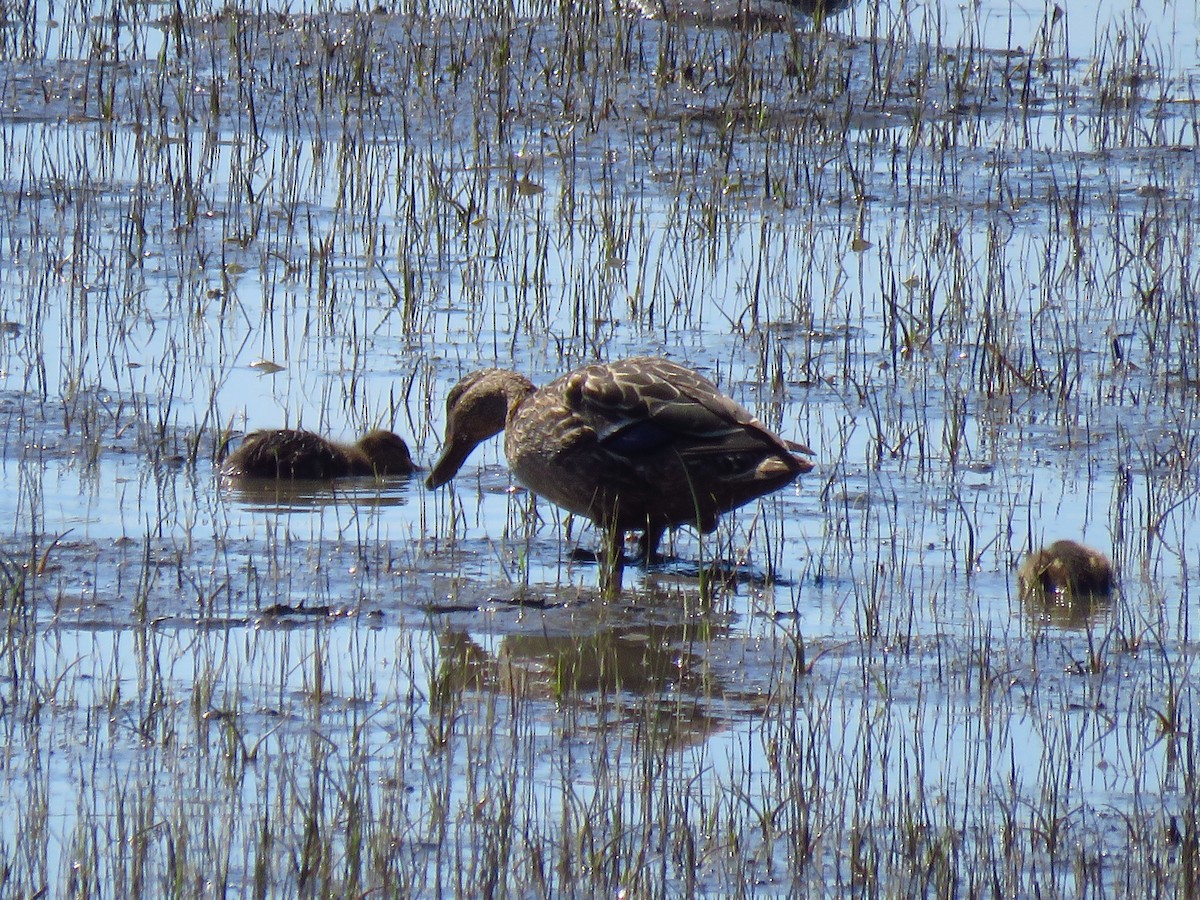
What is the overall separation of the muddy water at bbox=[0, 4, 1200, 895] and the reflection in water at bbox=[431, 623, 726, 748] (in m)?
0.02

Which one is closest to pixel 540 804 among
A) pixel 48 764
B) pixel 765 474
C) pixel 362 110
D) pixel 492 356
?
pixel 48 764

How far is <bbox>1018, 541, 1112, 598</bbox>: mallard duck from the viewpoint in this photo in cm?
687

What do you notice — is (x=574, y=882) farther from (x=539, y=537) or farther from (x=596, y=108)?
(x=596, y=108)

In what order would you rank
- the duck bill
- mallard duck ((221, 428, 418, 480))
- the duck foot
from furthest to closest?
the duck bill, mallard duck ((221, 428, 418, 480)), the duck foot

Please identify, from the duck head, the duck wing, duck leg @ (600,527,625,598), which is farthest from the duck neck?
duck leg @ (600,527,625,598)

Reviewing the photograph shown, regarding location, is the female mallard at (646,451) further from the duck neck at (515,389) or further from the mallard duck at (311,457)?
the mallard duck at (311,457)

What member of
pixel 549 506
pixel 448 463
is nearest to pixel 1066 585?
pixel 549 506

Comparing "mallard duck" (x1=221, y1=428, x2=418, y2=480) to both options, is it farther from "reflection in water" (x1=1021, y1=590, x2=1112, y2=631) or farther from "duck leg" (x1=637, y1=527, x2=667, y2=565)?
"reflection in water" (x1=1021, y1=590, x2=1112, y2=631)

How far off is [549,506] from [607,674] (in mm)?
2079

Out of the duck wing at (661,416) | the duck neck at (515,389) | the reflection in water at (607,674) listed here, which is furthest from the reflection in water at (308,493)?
the reflection in water at (607,674)

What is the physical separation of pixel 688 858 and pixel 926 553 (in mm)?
2805

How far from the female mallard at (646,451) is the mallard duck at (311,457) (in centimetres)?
80

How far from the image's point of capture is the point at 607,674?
6.10m

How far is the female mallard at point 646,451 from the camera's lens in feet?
23.5
